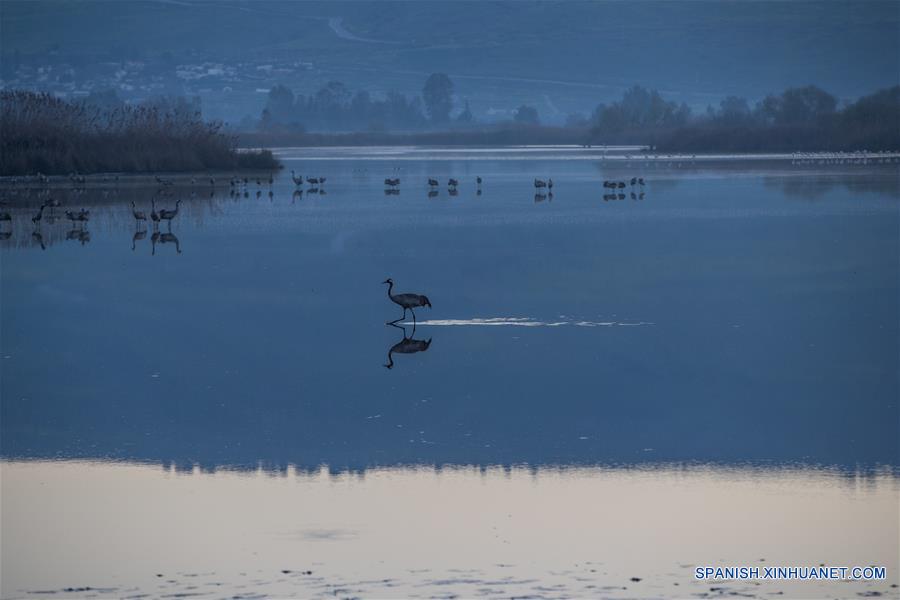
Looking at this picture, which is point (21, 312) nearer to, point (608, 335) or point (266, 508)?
point (608, 335)

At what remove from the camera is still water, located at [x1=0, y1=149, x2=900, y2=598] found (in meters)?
7.21

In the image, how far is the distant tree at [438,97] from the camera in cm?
17025

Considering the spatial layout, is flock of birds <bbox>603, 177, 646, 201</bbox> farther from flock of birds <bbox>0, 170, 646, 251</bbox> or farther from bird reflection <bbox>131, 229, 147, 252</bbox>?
bird reflection <bbox>131, 229, 147, 252</bbox>

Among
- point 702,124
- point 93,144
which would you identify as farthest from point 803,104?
point 93,144

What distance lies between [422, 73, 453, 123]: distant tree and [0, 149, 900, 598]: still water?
492 feet

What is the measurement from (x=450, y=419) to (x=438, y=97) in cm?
16265

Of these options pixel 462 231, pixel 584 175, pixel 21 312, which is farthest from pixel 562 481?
pixel 584 175

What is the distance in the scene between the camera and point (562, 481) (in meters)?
8.41

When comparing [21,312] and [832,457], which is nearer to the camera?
[832,457]

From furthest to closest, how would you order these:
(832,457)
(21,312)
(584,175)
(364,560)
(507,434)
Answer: (584,175) → (21,312) → (507,434) → (832,457) → (364,560)

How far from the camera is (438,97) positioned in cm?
17112

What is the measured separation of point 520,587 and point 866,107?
204 feet

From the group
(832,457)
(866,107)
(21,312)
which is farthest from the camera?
(866,107)

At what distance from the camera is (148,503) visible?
817 cm
